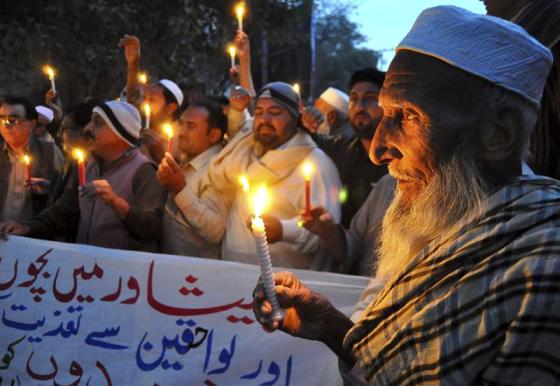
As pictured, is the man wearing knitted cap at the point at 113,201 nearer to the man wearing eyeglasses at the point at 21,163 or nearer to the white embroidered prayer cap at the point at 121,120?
the white embroidered prayer cap at the point at 121,120

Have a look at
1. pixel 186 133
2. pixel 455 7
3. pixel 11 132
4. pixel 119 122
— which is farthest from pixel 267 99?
pixel 455 7

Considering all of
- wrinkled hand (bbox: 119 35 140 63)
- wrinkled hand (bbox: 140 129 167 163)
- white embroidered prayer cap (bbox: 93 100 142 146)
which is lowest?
wrinkled hand (bbox: 140 129 167 163)

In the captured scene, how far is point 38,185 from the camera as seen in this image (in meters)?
4.74

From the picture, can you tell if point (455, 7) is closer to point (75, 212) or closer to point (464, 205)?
point (464, 205)

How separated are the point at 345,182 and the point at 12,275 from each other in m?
2.30

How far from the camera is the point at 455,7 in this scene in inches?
59.2

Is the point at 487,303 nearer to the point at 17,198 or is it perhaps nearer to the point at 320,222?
the point at 320,222

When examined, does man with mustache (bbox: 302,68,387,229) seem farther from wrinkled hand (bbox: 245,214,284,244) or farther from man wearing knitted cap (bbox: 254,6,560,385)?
man wearing knitted cap (bbox: 254,6,560,385)

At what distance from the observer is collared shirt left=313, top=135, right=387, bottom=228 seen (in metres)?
4.20

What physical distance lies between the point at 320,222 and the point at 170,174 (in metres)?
1.08

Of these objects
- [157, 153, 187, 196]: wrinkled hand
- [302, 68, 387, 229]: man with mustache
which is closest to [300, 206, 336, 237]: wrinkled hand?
[302, 68, 387, 229]: man with mustache

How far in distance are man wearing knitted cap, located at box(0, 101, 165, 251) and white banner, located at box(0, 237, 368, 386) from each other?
1.18ft

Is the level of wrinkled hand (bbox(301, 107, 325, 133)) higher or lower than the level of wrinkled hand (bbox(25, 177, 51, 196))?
higher

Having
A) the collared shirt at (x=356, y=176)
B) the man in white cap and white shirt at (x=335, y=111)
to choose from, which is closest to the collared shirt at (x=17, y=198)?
the collared shirt at (x=356, y=176)
